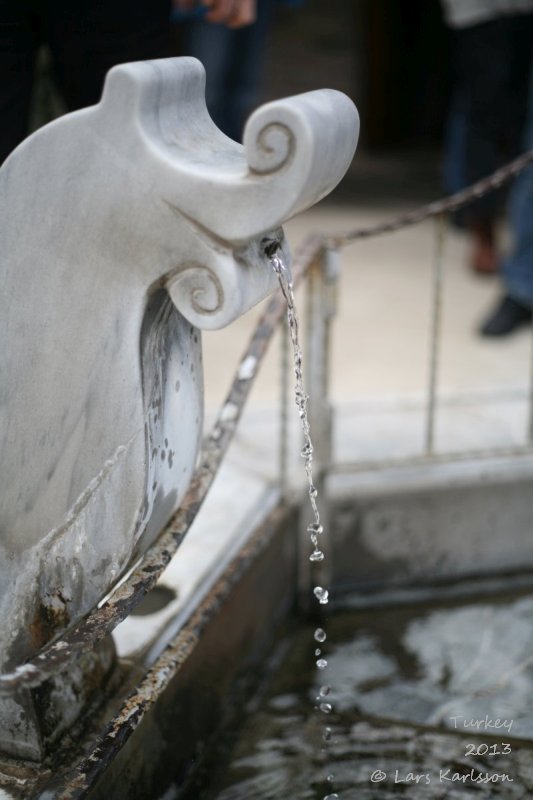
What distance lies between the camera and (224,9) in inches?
86.2

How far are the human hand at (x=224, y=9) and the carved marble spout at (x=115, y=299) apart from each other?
944mm

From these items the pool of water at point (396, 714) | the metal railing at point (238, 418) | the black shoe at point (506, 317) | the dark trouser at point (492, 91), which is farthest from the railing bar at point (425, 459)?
the dark trouser at point (492, 91)

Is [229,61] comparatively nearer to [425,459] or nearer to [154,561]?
[425,459]

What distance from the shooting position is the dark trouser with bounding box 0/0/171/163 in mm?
1702

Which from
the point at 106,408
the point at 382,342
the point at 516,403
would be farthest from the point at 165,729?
the point at 382,342

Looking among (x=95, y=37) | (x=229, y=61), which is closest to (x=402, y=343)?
(x=229, y=61)

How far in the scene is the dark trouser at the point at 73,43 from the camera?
1.70m

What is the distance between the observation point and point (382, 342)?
11.0 ft

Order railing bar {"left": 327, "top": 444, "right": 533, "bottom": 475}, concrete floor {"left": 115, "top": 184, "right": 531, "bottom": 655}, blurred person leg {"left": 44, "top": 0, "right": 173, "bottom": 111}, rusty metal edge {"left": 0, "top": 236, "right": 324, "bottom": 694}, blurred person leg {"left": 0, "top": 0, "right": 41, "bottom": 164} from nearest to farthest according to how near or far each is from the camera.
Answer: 1. rusty metal edge {"left": 0, "top": 236, "right": 324, "bottom": 694}
2. blurred person leg {"left": 0, "top": 0, "right": 41, "bottom": 164}
3. blurred person leg {"left": 44, "top": 0, "right": 173, "bottom": 111}
4. concrete floor {"left": 115, "top": 184, "right": 531, "bottom": 655}
5. railing bar {"left": 327, "top": 444, "right": 533, "bottom": 475}

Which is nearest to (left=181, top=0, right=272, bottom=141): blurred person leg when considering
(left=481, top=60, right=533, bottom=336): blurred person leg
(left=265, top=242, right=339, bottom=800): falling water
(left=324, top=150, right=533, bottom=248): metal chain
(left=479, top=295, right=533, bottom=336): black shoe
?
(left=481, top=60, right=533, bottom=336): blurred person leg

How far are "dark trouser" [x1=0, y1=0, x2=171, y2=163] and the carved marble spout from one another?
49 centimetres

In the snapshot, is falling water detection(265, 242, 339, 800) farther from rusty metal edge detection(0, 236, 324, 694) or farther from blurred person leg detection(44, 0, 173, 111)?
blurred person leg detection(44, 0, 173, 111)

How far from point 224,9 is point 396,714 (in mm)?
1459

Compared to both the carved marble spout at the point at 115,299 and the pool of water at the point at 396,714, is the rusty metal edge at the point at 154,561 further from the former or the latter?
the pool of water at the point at 396,714
